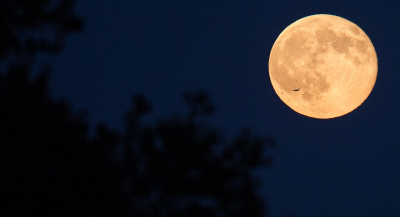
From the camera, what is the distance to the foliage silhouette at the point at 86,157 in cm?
760

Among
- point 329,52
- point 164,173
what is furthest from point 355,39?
point 164,173

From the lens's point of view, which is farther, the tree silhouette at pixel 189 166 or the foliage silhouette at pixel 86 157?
the tree silhouette at pixel 189 166

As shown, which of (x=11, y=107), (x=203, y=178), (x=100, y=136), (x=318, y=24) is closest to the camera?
(x=11, y=107)

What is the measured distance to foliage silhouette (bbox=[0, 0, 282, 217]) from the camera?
760cm

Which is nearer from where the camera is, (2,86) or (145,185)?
(2,86)

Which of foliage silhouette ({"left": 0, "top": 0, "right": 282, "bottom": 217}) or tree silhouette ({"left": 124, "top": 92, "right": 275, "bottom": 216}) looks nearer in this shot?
foliage silhouette ({"left": 0, "top": 0, "right": 282, "bottom": 217})

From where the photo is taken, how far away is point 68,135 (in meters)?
8.20

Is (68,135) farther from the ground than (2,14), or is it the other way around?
(2,14)

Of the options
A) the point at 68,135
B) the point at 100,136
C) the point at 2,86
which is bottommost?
the point at 68,135

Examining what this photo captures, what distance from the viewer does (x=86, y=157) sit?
8.45 m

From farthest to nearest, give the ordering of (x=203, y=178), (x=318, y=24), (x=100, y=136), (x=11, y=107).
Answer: (x=203, y=178) < (x=100, y=136) < (x=318, y=24) < (x=11, y=107)

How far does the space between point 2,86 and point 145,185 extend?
417cm

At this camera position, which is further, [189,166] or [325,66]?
[189,166]

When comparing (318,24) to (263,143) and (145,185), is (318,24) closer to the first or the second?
(263,143)
